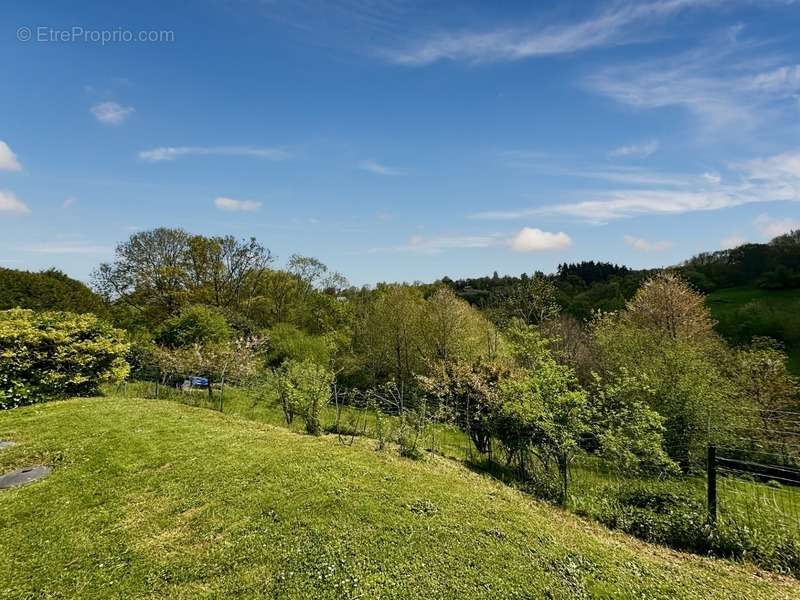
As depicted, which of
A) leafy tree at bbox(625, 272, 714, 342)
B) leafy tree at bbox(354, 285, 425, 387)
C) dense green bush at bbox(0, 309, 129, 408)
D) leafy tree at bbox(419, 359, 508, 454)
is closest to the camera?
dense green bush at bbox(0, 309, 129, 408)

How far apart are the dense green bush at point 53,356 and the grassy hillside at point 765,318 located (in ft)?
128

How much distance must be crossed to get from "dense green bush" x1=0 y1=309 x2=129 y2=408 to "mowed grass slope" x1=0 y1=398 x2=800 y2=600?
472cm

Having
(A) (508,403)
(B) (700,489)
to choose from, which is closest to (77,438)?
(A) (508,403)

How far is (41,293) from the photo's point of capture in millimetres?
17641

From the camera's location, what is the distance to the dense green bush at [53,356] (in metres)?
11.9

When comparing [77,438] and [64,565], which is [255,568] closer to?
[64,565]

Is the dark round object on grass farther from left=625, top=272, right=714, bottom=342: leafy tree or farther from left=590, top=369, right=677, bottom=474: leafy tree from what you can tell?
left=625, top=272, right=714, bottom=342: leafy tree

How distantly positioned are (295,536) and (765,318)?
136ft

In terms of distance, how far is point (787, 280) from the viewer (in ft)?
135

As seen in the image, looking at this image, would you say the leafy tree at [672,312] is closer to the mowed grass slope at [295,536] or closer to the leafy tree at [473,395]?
the leafy tree at [473,395]

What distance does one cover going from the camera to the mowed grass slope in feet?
15.7

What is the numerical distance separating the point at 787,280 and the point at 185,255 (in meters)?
57.3

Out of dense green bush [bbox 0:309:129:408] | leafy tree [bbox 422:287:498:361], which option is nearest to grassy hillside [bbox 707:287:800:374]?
leafy tree [bbox 422:287:498:361]

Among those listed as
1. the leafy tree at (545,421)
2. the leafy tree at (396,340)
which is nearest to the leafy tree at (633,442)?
the leafy tree at (545,421)
